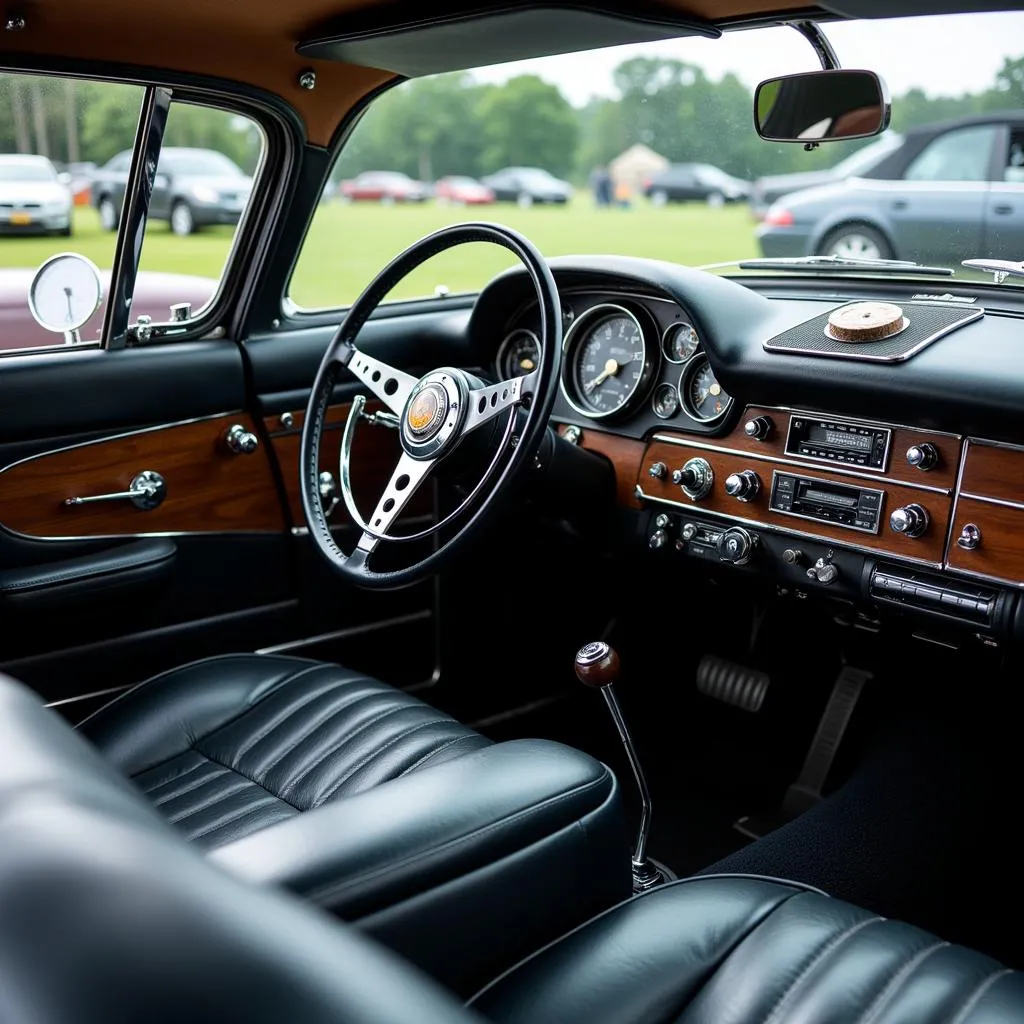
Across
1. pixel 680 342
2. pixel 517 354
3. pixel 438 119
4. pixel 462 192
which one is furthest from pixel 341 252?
pixel 462 192

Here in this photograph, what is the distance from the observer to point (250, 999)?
63 centimetres

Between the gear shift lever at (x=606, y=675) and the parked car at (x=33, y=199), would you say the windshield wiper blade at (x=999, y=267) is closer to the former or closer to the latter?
the gear shift lever at (x=606, y=675)

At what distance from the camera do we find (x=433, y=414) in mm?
2328

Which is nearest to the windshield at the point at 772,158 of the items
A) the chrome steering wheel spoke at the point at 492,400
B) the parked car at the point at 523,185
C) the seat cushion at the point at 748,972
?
the chrome steering wheel spoke at the point at 492,400

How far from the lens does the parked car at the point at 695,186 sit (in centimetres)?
435

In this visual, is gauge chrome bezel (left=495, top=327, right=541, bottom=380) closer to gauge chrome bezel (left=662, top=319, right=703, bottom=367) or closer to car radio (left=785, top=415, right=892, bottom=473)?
gauge chrome bezel (left=662, top=319, right=703, bottom=367)

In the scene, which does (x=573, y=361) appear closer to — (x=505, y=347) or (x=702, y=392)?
(x=505, y=347)

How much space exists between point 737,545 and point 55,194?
5.97 ft

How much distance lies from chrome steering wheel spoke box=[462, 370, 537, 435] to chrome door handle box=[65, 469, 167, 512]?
941mm

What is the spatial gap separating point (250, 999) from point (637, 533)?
2319 millimetres

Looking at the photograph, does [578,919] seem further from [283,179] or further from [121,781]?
[283,179]

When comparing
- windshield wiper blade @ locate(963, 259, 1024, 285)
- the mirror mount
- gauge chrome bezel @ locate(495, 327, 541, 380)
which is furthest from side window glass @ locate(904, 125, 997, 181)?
gauge chrome bezel @ locate(495, 327, 541, 380)

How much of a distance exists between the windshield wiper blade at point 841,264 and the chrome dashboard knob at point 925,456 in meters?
0.62

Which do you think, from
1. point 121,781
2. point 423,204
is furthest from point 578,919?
point 423,204
